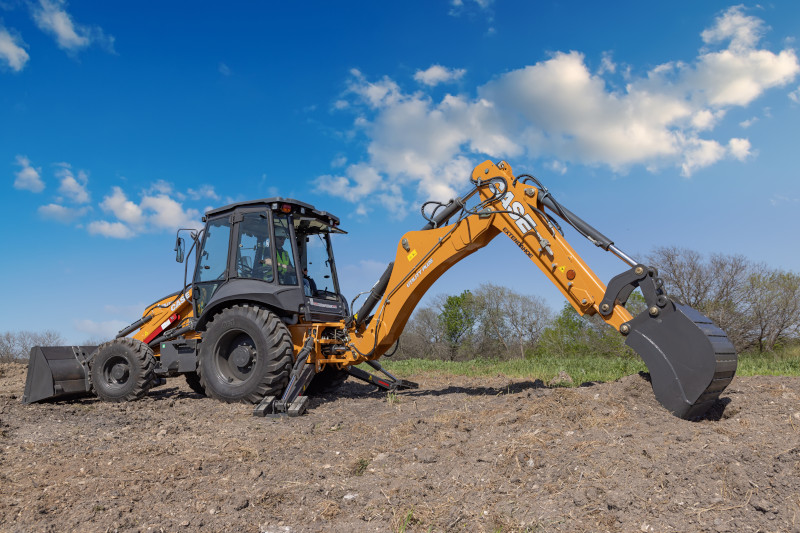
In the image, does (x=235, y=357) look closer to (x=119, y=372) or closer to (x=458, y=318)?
(x=119, y=372)

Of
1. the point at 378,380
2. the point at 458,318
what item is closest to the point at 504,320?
the point at 458,318

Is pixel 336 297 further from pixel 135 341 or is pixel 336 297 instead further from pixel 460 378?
pixel 460 378

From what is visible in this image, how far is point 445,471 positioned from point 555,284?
3.04 meters

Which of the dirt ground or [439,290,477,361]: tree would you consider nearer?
the dirt ground

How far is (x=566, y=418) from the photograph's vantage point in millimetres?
5008

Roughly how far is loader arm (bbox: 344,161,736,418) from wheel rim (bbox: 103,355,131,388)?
341 centimetres

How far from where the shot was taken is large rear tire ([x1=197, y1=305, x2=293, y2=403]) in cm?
742

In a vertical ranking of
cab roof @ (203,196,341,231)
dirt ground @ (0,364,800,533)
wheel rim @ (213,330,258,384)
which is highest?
cab roof @ (203,196,341,231)

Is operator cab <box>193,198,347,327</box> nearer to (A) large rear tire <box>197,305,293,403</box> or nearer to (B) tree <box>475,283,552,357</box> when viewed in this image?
(A) large rear tire <box>197,305,293,403</box>

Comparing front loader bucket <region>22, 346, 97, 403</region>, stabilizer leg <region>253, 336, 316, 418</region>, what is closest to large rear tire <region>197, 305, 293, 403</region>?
stabilizer leg <region>253, 336, 316, 418</region>

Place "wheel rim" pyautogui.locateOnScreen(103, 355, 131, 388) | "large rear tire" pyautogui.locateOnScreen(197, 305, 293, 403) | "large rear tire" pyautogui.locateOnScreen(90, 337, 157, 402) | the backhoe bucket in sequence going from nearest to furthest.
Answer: the backhoe bucket → "large rear tire" pyautogui.locateOnScreen(197, 305, 293, 403) → "large rear tire" pyautogui.locateOnScreen(90, 337, 157, 402) → "wheel rim" pyautogui.locateOnScreen(103, 355, 131, 388)

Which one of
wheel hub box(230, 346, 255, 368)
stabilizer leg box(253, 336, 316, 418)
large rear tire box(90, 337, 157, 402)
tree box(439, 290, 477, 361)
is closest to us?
stabilizer leg box(253, 336, 316, 418)

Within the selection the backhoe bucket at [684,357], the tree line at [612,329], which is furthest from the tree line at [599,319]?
the backhoe bucket at [684,357]

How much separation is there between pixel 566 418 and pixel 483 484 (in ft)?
5.05
